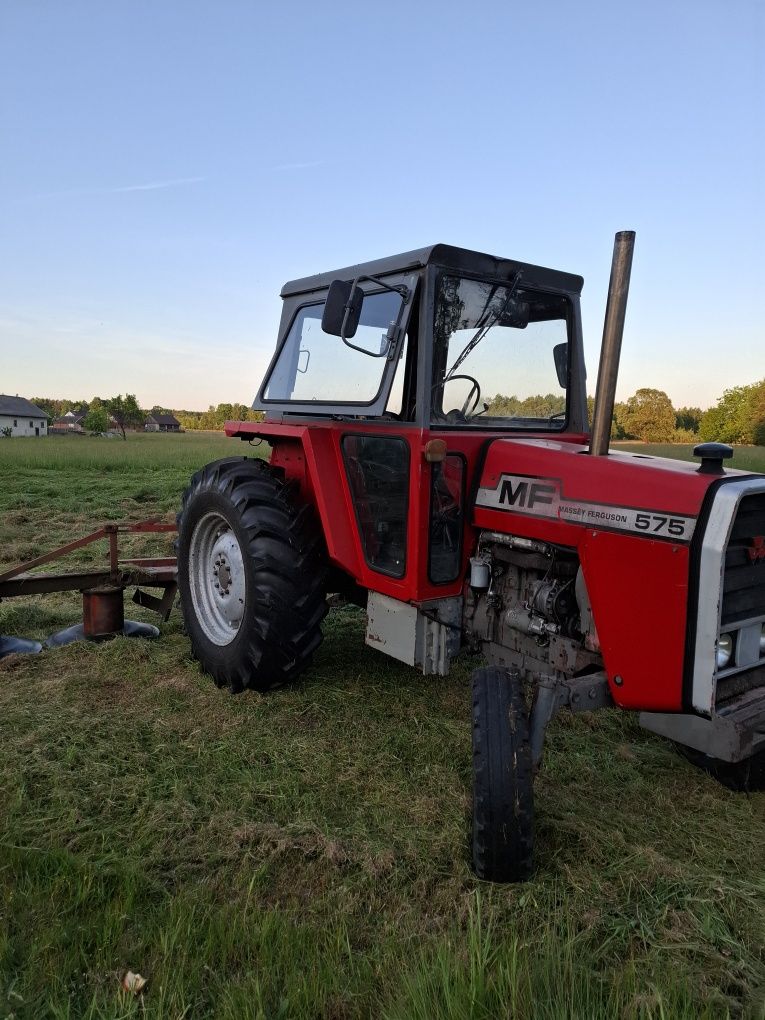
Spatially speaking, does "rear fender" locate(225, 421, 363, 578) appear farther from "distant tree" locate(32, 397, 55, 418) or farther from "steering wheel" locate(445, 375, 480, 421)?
"distant tree" locate(32, 397, 55, 418)

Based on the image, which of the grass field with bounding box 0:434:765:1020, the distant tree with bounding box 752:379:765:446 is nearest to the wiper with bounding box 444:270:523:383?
the grass field with bounding box 0:434:765:1020

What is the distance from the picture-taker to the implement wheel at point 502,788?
2439mm

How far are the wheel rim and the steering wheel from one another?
1.44 meters

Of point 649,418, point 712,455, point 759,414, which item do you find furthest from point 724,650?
point 759,414

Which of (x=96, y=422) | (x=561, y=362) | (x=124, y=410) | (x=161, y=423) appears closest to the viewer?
(x=561, y=362)

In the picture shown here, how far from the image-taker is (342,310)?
323 centimetres

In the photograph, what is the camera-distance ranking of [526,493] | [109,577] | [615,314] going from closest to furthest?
[615,314] → [526,493] → [109,577]

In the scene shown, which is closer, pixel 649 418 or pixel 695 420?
pixel 649 418

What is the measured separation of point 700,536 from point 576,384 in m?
1.71

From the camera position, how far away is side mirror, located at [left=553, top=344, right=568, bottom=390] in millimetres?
3902

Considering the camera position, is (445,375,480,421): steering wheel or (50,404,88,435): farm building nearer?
(445,375,480,421): steering wheel

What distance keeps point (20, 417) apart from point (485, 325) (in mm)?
70433

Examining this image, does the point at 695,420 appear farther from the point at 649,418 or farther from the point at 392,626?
the point at 392,626

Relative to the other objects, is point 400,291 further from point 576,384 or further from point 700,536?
point 700,536
